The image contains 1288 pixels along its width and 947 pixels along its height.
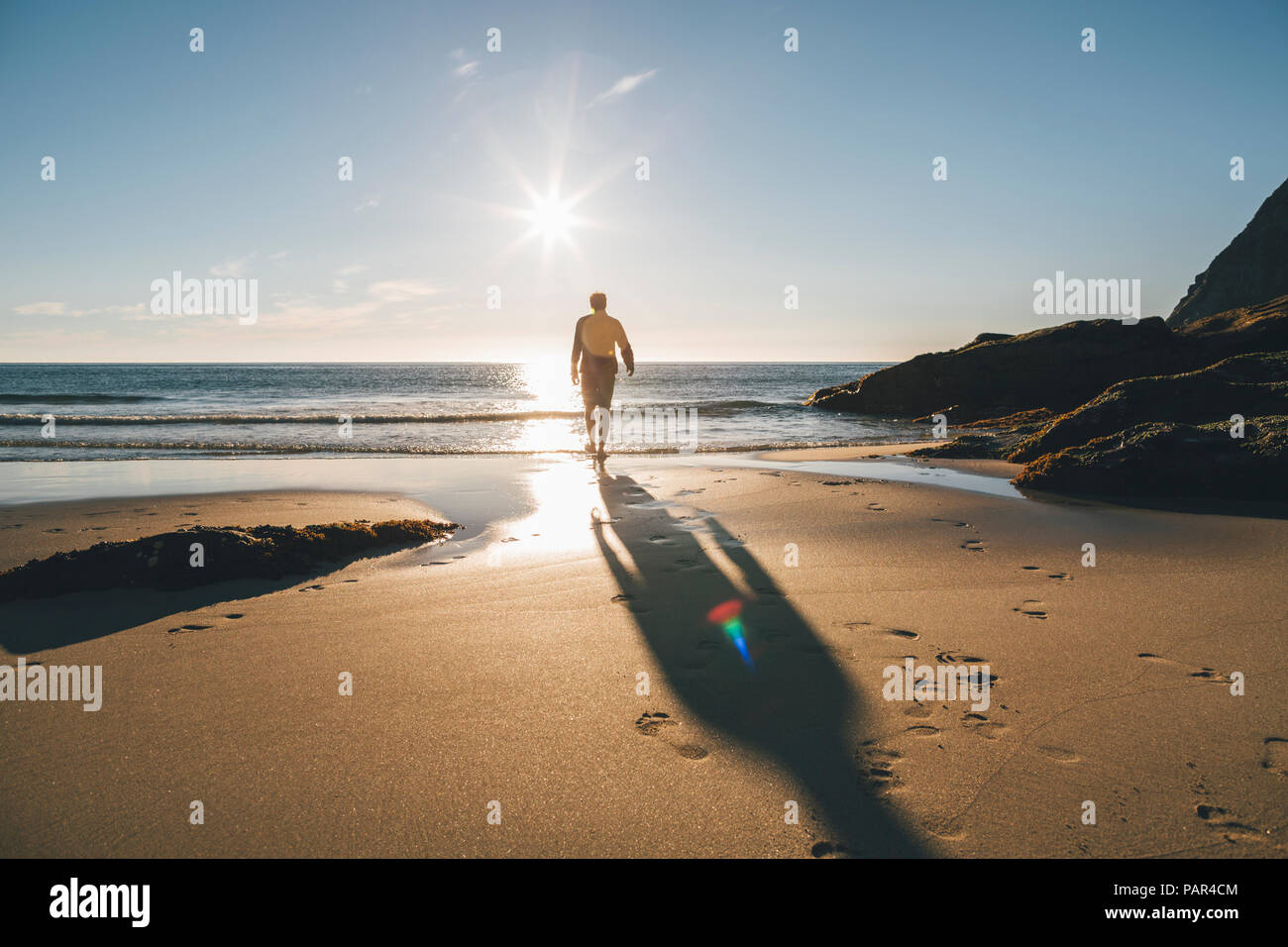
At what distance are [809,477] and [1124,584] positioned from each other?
428 cm

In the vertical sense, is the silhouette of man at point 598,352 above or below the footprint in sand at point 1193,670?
above

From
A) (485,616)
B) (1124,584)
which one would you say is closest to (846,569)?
(1124,584)

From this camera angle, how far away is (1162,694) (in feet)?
7.73

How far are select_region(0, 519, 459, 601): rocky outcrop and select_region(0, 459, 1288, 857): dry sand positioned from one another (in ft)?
0.53

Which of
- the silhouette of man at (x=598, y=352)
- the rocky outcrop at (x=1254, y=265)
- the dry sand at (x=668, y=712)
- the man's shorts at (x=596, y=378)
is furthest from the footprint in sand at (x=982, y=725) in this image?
the rocky outcrop at (x=1254, y=265)

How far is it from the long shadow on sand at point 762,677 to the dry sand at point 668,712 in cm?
1

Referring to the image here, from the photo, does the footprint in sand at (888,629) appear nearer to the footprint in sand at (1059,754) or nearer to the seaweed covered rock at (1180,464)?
the footprint in sand at (1059,754)

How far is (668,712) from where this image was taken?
7.63 ft

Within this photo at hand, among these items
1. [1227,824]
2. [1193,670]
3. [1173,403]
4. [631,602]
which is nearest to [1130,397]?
[1173,403]

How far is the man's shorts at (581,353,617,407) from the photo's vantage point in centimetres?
948

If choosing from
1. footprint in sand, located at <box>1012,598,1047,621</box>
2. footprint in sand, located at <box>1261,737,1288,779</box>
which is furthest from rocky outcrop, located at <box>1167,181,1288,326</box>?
footprint in sand, located at <box>1261,737,1288,779</box>

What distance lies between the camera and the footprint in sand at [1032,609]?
10.4 ft

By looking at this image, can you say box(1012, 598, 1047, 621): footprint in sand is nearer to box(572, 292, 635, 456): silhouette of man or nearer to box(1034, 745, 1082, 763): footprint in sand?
box(1034, 745, 1082, 763): footprint in sand

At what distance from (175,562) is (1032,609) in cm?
448
